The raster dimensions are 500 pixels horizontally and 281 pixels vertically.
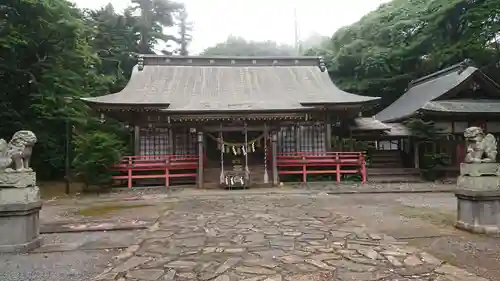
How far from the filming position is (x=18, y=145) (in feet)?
17.6

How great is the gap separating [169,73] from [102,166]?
26.4ft

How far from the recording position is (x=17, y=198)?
5211mm

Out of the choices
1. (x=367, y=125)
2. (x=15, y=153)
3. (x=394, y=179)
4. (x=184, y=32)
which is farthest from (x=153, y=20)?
(x=15, y=153)

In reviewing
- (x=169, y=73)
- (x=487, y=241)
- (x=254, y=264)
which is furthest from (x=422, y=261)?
(x=169, y=73)

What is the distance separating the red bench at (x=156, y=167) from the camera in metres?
14.5

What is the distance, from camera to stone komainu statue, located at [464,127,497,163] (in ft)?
19.3

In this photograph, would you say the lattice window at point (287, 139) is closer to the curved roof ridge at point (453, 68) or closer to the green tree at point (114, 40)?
the curved roof ridge at point (453, 68)

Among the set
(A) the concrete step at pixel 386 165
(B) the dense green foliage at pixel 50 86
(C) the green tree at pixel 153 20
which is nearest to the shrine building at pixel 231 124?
(B) the dense green foliage at pixel 50 86

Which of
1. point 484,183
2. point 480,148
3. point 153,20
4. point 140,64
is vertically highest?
point 153,20

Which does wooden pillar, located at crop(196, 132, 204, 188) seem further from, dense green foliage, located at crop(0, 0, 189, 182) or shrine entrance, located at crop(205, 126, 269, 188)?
dense green foliage, located at crop(0, 0, 189, 182)

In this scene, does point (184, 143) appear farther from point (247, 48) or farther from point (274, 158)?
point (247, 48)

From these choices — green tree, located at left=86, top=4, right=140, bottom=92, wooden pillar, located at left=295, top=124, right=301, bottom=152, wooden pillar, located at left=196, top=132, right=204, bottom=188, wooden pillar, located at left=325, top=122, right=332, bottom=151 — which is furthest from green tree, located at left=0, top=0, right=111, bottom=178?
wooden pillar, located at left=325, top=122, right=332, bottom=151

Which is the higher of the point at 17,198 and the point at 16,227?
the point at 17,198

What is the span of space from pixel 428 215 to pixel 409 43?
2211 centimetres
